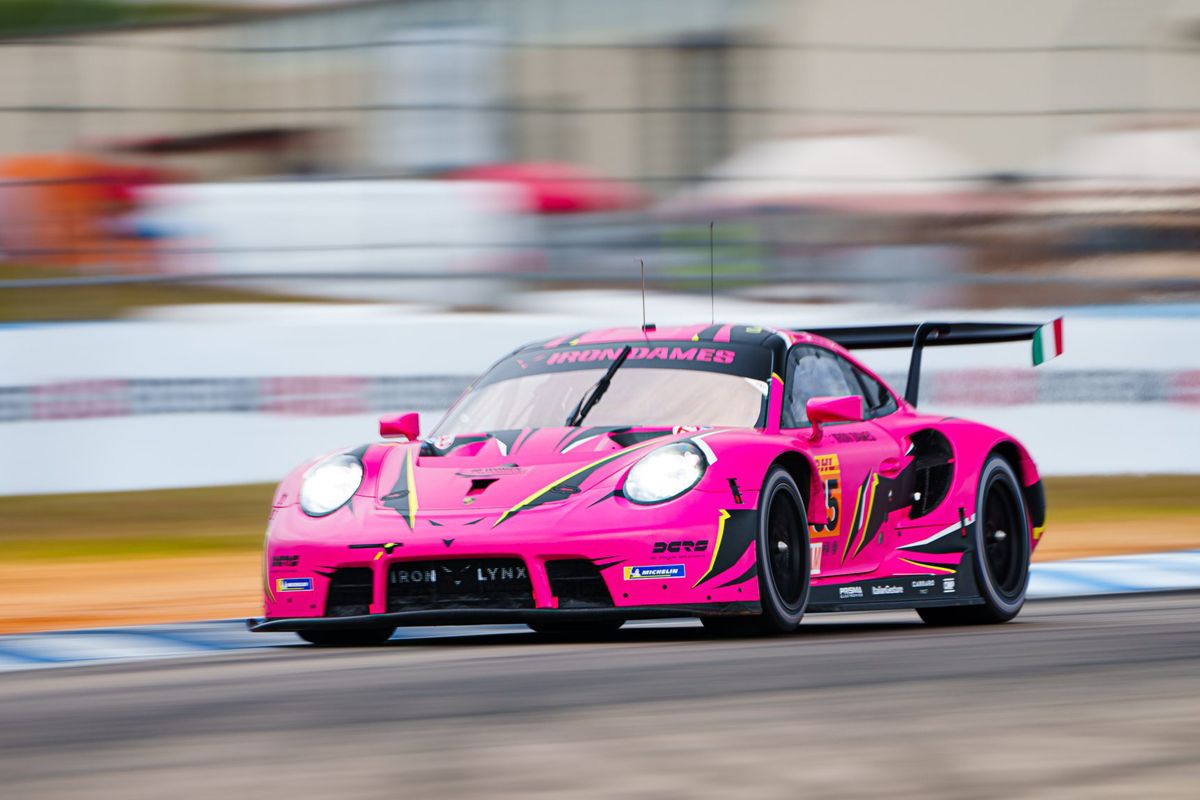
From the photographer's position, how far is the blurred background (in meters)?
12.9

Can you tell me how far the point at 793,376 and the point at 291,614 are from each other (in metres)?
1.89

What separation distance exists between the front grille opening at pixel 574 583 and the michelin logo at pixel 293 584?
777 mm

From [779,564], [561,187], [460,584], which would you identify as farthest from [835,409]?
[561,187]

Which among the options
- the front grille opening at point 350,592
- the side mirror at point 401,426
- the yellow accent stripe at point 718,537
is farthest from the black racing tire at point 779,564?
the side mirror at point 401,426

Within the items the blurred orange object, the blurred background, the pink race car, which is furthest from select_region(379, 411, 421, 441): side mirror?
the blurred orange object

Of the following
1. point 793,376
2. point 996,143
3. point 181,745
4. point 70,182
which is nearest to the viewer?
point 181,745

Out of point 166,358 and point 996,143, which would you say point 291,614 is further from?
point 996,143

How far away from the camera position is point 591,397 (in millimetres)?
6711

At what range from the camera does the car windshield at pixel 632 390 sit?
261 inches

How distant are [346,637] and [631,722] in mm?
2735

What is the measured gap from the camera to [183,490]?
504 inches

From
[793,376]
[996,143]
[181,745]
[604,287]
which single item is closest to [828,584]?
[793,376]

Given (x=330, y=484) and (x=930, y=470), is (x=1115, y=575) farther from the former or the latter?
(x=330, y=484)

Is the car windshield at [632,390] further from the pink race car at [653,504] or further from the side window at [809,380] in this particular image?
the side window at [809,380]
